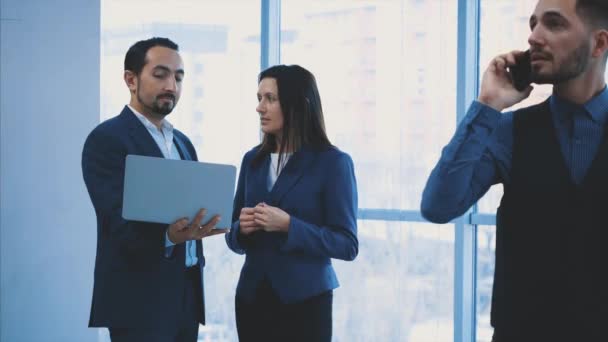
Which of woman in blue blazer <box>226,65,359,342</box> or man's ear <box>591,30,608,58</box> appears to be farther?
woman in blue blazer <box>226,65,359,342</box>

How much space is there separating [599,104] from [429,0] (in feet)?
7.47

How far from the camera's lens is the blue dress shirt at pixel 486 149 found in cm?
140

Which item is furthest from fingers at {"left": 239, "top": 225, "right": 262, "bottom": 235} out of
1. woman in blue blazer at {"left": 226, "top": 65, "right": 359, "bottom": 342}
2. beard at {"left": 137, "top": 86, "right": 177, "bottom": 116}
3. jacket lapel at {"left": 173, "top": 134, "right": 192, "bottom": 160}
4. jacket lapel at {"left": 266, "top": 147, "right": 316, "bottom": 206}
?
beard at {"left": 137, "top": 86, "right": 177, "bottom": 116}

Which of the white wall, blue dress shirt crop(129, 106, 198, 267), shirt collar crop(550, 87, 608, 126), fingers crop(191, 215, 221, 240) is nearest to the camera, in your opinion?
shirt collar crop(550, 87, 608, 126)

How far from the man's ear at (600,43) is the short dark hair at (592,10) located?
0.08ft

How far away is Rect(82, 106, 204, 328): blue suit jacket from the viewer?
2070 millimetres

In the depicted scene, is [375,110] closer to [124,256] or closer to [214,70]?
[214,70]

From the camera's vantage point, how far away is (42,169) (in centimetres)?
405

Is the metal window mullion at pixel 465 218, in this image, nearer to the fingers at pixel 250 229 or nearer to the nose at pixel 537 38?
the fingers at pixel 250 229

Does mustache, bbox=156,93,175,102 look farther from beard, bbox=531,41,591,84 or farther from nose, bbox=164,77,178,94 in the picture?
beard, bbox=531,41,591,84

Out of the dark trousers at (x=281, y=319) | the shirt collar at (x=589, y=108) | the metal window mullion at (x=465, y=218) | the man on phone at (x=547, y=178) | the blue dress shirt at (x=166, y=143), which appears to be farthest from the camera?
the metal window mullion at (x=465, y=218)

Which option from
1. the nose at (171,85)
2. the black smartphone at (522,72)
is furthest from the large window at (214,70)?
the black smartphone at (522,72)

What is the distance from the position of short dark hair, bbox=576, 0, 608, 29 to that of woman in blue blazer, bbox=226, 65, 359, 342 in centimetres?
105

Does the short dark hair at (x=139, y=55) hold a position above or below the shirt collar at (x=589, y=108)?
above
